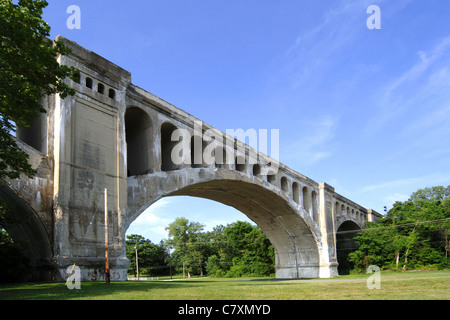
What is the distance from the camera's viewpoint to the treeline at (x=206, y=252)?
68.1 m

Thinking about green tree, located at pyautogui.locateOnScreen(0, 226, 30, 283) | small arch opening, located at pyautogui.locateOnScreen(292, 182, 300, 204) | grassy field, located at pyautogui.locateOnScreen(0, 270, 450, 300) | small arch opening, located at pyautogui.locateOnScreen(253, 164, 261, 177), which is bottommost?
grassy field, located at pyautogui.locateOnScreen(0, 270, 450, 300)

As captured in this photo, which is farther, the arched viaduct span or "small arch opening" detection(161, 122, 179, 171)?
"small arch opening" detection(161, 122, 179, 171)

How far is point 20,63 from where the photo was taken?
13.2 meters

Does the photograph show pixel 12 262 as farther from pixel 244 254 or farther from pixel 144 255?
pixel 144 255

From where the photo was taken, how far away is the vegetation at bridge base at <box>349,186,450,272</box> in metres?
50.4

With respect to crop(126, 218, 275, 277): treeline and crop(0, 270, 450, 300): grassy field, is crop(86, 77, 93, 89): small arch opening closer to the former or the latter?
A: crop(0, 270, 450, 300): grassy field

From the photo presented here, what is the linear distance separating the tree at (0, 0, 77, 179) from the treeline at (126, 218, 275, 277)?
52901mm

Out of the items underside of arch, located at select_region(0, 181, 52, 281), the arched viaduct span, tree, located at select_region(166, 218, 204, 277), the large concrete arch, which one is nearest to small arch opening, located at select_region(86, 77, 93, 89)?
the arched viaduct span

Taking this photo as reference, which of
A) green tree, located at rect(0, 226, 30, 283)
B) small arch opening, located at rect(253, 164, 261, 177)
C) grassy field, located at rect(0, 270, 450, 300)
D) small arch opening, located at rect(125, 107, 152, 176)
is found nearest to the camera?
grassy field, located at rect(0, 270, 450, 300)

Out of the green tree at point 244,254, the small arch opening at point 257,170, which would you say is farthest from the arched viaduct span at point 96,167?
the green tree at point 244,254

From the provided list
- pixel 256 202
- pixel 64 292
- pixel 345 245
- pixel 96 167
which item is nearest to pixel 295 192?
pixel 256 202

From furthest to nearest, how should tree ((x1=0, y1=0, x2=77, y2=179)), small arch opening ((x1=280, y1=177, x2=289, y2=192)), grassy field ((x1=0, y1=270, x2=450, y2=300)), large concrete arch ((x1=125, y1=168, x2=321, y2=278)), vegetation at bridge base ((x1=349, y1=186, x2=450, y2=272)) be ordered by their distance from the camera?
vegetation at bridge base ((x1=349, y1=186, x2=450, y2=272)) < small arch opening ((x1=280, y1=177, x2=289, y2=192)) < large concrete arch ((x1=125, y1=168, x2=321, y2=278)) < tree ((x1=0, y1=0, x2=77, y2=179)) < grassy field ((x1=0, y1=270, x2=450, y2=300))
